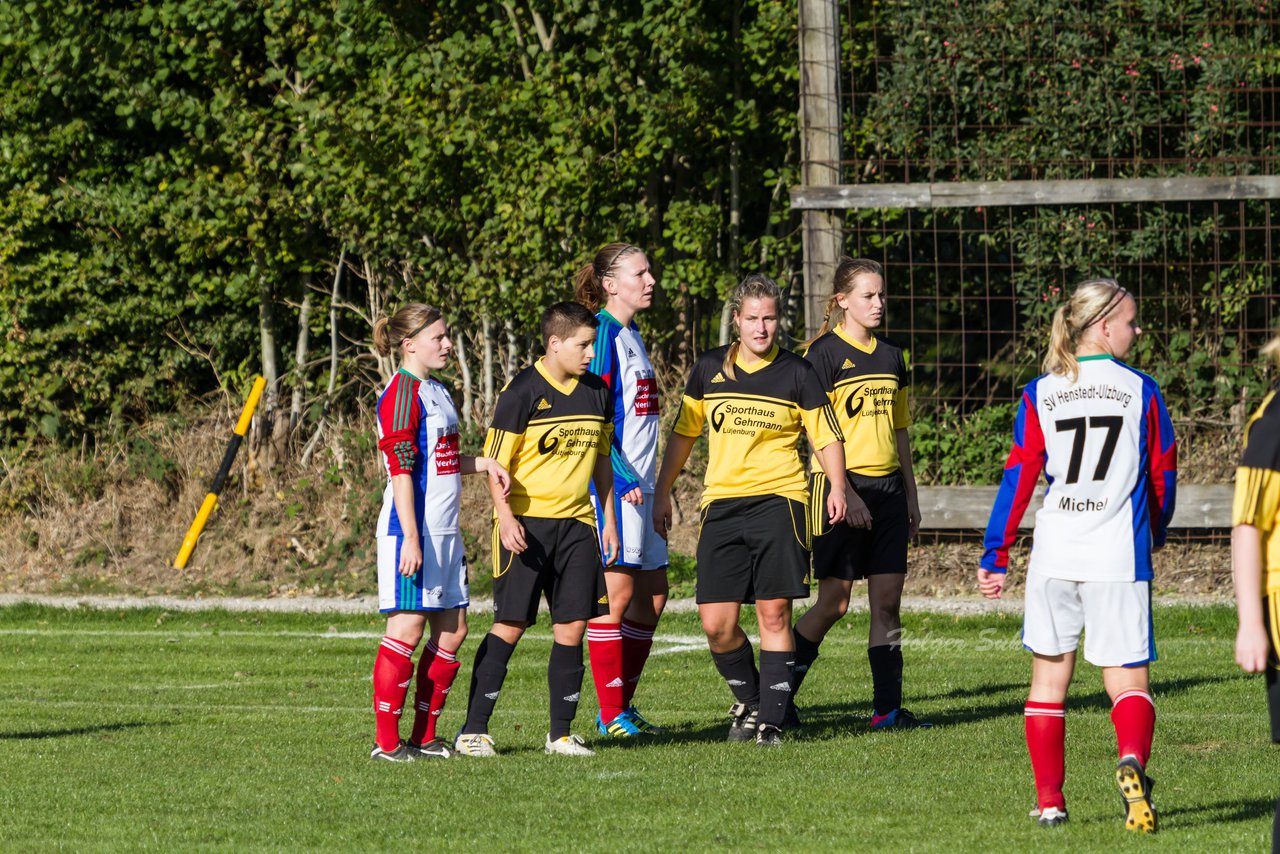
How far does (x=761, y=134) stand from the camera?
53.1 feet

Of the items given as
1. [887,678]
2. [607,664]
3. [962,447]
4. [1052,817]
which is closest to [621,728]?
[607,664]

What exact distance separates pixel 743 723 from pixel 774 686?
14.4 inches

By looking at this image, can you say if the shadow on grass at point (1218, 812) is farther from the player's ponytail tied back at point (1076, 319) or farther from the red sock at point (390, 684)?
the red sock at point (390, 684)

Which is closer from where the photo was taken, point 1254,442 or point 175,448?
point 1254,442

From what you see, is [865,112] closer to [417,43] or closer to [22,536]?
[417,43]

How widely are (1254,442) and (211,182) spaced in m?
13.9

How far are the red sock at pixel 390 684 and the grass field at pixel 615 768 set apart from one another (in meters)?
0.17

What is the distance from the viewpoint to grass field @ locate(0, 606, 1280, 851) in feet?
18.9

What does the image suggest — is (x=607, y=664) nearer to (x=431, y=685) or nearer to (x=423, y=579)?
(x=431, y=685)

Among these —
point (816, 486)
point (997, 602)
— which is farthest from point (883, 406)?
point (997, 602)

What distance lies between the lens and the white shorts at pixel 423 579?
23.7 feet

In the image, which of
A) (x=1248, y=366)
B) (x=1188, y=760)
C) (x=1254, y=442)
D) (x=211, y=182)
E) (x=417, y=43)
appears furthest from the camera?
(x=211, y=182)

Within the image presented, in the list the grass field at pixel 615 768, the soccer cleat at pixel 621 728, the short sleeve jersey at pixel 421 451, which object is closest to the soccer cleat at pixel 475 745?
the grass field at pixel 615 768

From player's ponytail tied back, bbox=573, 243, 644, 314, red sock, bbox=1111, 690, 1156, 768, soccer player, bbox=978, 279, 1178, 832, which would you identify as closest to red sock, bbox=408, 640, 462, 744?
player's ponytail tied back, bbox=573, 243, 644, 314
